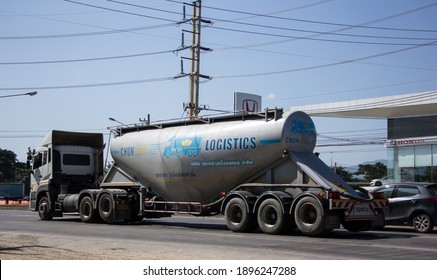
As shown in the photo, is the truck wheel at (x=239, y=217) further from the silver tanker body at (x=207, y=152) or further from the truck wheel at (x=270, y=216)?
the silver tanker body at (x=207, y=152)

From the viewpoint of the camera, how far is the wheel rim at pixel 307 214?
15875mm

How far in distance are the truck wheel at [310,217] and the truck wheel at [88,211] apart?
A: 9.55 metres

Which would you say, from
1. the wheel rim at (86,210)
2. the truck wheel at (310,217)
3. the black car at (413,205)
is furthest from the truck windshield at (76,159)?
the black car at (413,205)

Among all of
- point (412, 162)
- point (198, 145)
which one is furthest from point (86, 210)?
point (412, 162)

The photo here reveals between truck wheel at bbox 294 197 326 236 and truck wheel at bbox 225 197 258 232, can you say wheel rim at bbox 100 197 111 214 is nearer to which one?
truck wheel at bbox 225 197 258 232

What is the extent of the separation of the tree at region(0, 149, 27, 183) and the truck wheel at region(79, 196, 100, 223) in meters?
87.3

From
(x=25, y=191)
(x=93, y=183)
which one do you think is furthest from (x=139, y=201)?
(x=25, y=191)

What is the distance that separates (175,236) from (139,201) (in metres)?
6.07

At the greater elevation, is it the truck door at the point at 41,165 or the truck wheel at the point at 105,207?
the truck door at the point at 41,165

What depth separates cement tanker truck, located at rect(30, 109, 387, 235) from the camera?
16375mm

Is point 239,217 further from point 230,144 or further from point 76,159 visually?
point 76,159

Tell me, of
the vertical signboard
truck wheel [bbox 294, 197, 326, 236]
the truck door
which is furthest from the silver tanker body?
the vertical signboard

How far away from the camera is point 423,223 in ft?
57.7

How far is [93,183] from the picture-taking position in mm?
25672
